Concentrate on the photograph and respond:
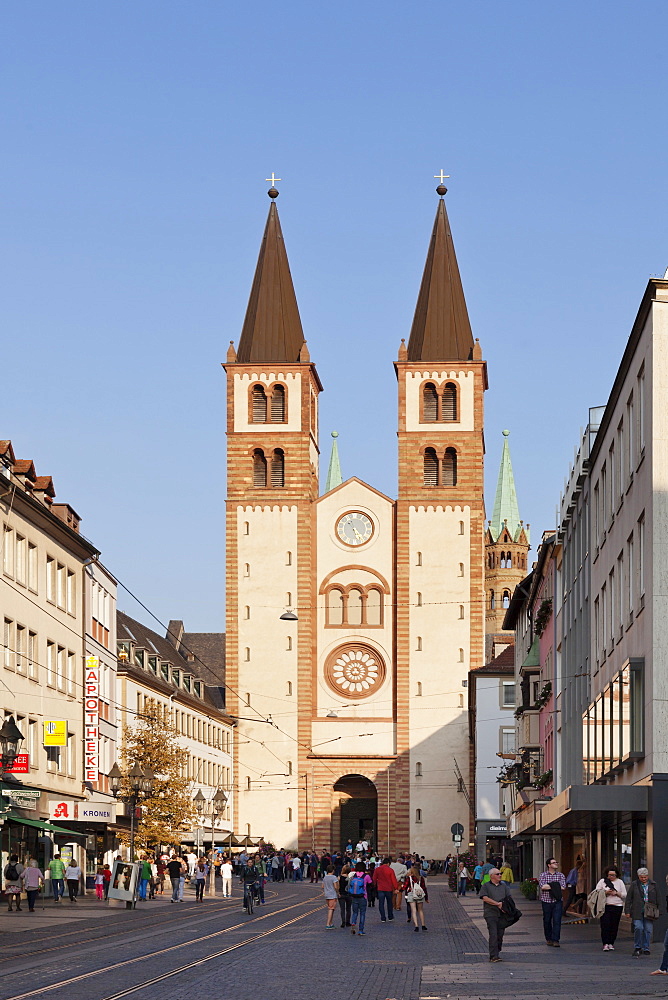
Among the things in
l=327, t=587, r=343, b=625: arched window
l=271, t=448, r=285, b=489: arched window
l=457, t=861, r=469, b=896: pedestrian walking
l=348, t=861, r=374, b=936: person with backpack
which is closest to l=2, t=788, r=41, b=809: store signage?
l=348, t=861, r=374, b=936: person with backpack

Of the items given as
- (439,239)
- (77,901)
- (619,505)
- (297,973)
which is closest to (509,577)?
(439,239)

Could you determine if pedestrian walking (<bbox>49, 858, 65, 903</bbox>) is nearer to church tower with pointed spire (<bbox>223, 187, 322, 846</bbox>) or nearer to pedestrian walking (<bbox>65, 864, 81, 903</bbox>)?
pedestrian walking (<bbox>65, 864, 81, 903</bbox>)

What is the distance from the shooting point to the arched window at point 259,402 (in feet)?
298

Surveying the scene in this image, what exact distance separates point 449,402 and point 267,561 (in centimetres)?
1279

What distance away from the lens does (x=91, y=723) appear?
2229 inches

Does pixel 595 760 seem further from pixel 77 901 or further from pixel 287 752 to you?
pixel 287 752

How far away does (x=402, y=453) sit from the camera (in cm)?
8919

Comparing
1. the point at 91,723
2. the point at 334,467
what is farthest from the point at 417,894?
the point at 334,467

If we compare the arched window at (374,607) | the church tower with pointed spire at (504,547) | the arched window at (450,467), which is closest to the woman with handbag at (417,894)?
the arched window at (374,607)

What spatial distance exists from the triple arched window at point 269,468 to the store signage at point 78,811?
3655cm

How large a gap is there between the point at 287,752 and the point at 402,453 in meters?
16.3

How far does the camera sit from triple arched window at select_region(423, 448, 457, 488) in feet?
292

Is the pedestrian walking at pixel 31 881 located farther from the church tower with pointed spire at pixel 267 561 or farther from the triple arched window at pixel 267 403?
the triple arched window at pixel 267 403

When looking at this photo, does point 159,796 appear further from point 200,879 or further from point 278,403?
point 278,403
